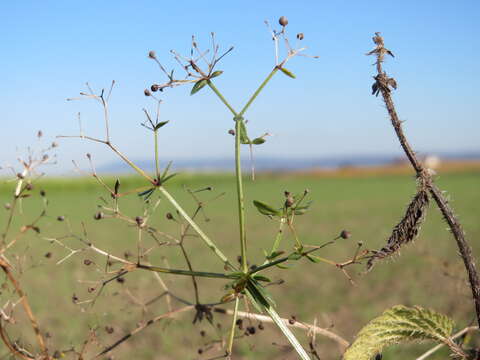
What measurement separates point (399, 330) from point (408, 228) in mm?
214

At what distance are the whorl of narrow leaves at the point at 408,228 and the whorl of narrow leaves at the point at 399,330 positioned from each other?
0.16 metres

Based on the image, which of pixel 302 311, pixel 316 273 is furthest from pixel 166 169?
pixel 316 273

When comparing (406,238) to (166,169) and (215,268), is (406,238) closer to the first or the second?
(166,169)

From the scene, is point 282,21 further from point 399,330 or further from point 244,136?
point 399,330

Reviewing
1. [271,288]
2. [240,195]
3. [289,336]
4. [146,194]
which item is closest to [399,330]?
[289,336]

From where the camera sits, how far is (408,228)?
0.63m

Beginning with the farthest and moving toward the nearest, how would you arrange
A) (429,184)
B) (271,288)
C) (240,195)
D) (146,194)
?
(271,288), (146,194), (240,195), (429,184)

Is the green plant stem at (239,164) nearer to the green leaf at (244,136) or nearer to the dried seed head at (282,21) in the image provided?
the green leaf at (244,136)

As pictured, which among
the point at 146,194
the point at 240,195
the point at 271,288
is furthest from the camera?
the point at 271,288

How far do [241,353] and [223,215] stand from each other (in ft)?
60.8

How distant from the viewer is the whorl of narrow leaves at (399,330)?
730mm

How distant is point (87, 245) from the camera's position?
90 cm

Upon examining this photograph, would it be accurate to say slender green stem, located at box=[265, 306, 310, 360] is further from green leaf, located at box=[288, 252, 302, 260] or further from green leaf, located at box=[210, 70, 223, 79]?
green leaf, located at box=[210, 70, 223, 79]

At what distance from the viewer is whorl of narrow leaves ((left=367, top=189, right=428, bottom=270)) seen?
2.04 feet
